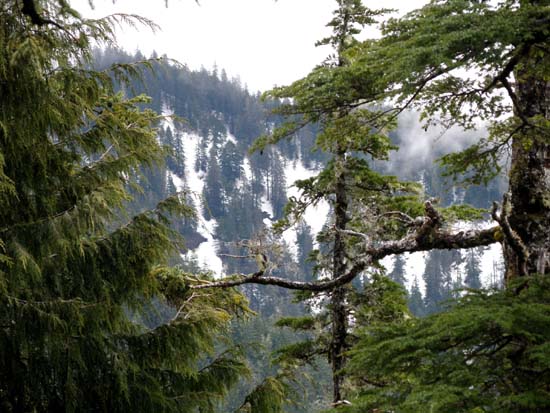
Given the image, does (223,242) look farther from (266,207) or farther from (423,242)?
(266,207)

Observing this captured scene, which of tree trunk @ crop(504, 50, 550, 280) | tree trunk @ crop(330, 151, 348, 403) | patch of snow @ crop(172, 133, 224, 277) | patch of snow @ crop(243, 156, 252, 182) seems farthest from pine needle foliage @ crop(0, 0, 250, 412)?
patch of snow @ crop(243, 156, 252, 182)

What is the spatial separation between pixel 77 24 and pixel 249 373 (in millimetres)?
4921

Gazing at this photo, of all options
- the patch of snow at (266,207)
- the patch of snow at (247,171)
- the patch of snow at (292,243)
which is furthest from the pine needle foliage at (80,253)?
the patch of snow at (247,171)

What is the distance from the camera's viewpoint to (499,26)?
351cm

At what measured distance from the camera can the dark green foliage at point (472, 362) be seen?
2855 mm

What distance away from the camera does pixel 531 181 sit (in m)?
5.16

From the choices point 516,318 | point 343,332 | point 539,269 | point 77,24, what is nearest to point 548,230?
point 539,269

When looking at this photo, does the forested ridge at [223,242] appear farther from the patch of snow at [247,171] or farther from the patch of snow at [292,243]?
the patch of snow at [247,171]

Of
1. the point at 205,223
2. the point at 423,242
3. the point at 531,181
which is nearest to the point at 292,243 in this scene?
the point at 205,223

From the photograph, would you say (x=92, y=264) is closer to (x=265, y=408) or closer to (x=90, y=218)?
(x=90, y=218)

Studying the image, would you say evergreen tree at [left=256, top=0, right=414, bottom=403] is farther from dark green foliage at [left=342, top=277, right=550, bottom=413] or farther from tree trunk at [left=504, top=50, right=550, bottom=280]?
dark green foliage at [left=342, top=277, right=550, bottom=413]

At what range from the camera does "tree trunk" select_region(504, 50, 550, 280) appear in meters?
4.99

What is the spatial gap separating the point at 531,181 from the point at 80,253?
4.59 metres

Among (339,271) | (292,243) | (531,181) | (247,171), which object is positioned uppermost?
(531,181)
